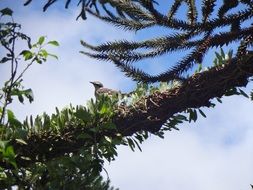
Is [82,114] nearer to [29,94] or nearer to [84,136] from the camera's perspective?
[84,136]

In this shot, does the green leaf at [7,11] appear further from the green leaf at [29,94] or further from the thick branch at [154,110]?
the thick branch at [154,110]

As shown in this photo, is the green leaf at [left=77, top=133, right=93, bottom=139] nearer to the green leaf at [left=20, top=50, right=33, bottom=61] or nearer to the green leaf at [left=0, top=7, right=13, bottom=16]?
the green leaf at [left=20, top=50, right=33, bottom=61]

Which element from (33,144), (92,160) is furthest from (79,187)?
(33,144)

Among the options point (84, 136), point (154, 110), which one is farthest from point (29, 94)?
point (154, 110)

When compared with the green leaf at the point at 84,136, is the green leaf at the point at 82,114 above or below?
above

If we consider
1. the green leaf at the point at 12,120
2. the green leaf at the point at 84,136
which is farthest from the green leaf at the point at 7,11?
the green leaf at the point at 84,136

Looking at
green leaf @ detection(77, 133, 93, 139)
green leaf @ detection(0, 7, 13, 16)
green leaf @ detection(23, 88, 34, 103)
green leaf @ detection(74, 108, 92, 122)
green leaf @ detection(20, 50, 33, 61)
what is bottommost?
green leaf @ detection(77, 133, 93, 139)

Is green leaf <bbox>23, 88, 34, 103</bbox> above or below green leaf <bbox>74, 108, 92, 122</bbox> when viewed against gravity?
above

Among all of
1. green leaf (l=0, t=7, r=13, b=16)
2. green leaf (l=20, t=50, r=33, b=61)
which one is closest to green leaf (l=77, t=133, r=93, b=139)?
green leaf (l=20, t=50, r=33, b=61)

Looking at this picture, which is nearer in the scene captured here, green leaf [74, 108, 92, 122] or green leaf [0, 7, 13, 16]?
green leaf [0, 7, 13, 16]

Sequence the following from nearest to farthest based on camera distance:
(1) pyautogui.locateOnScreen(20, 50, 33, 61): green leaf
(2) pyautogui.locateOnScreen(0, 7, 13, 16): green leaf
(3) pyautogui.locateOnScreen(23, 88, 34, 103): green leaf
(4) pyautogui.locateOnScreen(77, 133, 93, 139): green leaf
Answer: (2) pyautogui.locateOnScreen(0, 7, 13, 16): green leaf
(4) pyautogui.locateOnScreen(77, 133, 93, 139): green leaf
(3) pyautogui.locateOnScreen(23, 88, 34, 103): green leaf
(1) pyautogui.locateOnScreen(20, 50, 33, 61): green leaf

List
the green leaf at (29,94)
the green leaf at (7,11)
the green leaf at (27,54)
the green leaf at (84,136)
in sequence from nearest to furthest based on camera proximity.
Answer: the green leaf at (7,11) < the green leaf at (84,136) < the green leaf at (29,94) < the green leaf at (27,54)

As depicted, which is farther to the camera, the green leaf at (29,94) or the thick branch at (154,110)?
the green leaf at (29,94)

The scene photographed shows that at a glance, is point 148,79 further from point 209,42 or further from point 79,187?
point 79,187
